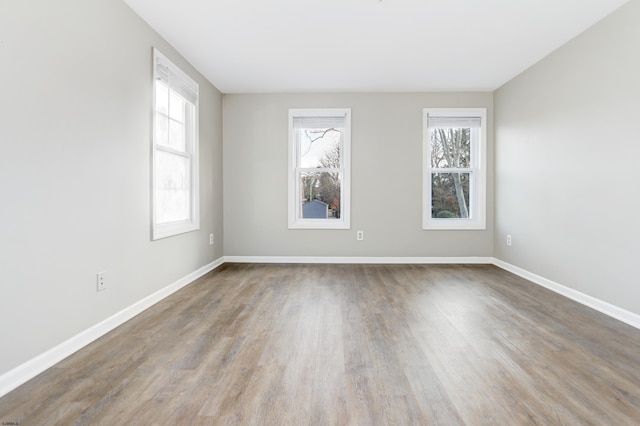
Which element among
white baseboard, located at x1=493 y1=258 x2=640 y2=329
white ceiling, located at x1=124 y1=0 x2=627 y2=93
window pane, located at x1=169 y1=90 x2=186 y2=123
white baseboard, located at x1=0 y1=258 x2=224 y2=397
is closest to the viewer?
white baseboard, located at x1=0 y1=258 x2=224 y2=397

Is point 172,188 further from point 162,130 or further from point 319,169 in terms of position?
point 319,169

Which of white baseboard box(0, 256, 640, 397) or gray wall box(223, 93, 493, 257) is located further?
gray wall box(223, 93, 493, 257)

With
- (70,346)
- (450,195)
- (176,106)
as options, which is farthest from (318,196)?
(70,346)

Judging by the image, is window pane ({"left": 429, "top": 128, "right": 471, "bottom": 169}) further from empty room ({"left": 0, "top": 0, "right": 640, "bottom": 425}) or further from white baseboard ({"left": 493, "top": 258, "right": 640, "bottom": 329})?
white baseboard ({"left": 493, "top": 258, "right": 640, "bottom": 329})

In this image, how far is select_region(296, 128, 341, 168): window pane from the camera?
4891mm

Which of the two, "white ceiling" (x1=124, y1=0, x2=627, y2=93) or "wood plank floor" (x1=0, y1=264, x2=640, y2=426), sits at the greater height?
"white ceiling" (x1=124, y1=0, x2=627, y2=93)

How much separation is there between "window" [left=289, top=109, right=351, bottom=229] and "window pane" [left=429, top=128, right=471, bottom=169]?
4.28 ft

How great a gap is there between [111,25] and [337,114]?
295cm

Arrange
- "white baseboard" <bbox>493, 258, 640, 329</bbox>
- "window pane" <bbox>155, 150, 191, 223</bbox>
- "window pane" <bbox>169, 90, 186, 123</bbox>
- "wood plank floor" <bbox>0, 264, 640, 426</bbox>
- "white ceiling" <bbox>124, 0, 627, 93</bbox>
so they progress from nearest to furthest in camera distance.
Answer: "wood plank floor" <bbox>0, 264, 640, 426</bbox> → "white baseboard" <bbox>493, 258, 640, 329</bbox> → "white ceiling" <bbox>124, 0, 627, 93</bbox> → "window pane" <bbox>155, 150, 191, 223</bbox> → "window pane" <bbox>169, 90, 186, 123</bbox>

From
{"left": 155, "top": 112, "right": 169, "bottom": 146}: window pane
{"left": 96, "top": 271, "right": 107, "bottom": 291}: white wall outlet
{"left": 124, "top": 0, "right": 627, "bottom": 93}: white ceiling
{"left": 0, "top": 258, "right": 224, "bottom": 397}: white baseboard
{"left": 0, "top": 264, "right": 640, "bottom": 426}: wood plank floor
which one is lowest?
{"left": 0, "top": 264, "right": 640, "bottom": 426}: wood plank floor

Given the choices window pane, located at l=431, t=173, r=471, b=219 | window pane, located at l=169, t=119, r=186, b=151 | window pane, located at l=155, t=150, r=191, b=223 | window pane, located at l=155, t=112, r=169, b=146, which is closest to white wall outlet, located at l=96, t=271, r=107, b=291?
window pane, located at l=155, t=150, r=191, b=223

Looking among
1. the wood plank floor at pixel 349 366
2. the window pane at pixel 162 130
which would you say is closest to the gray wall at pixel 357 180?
the window pane at pixel 162 130

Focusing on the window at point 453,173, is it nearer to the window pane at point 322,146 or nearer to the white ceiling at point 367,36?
the white ceiling at point 367,36

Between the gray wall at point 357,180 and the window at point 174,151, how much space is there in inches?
37.9
